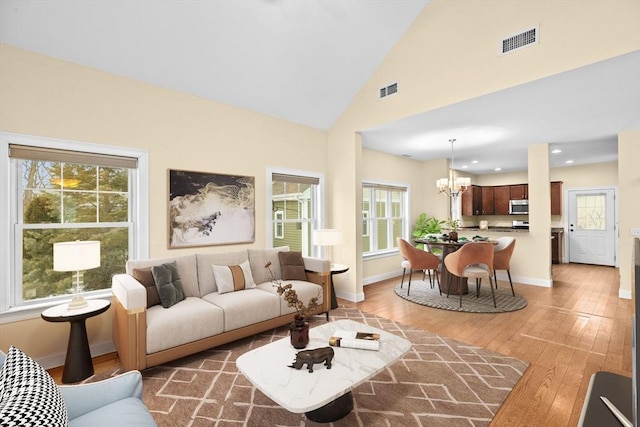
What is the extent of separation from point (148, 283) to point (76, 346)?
0.69 metres

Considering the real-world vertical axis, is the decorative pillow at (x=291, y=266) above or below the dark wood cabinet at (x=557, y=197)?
below

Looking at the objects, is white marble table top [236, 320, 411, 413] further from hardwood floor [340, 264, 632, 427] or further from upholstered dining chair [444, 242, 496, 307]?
upholstered dining chair [444, 242, 496, 307]

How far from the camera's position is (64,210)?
2941mm

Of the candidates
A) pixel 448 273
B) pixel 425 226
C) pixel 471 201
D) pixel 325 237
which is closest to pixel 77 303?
pixel 325 237

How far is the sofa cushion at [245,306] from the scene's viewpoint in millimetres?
2990

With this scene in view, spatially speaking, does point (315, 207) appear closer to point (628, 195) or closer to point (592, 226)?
point (628, 195)

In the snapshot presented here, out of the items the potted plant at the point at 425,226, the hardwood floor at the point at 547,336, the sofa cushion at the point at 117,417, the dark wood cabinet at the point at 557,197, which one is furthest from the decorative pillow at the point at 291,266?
the dark wood cabinet at the point at 557,197

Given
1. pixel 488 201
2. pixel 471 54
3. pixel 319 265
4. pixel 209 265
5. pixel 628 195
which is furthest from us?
pixel 488 201

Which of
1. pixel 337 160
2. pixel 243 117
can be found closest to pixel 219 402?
pixel 243 117

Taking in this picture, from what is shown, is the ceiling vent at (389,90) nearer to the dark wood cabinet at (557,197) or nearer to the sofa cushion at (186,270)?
the sofa cushion at (186,270)

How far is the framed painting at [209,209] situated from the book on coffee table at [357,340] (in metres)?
2.19

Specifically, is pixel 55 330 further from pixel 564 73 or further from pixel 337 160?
pixel 564 73

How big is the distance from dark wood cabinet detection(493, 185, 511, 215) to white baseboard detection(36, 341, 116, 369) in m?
9.27

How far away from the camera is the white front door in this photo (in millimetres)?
7160
